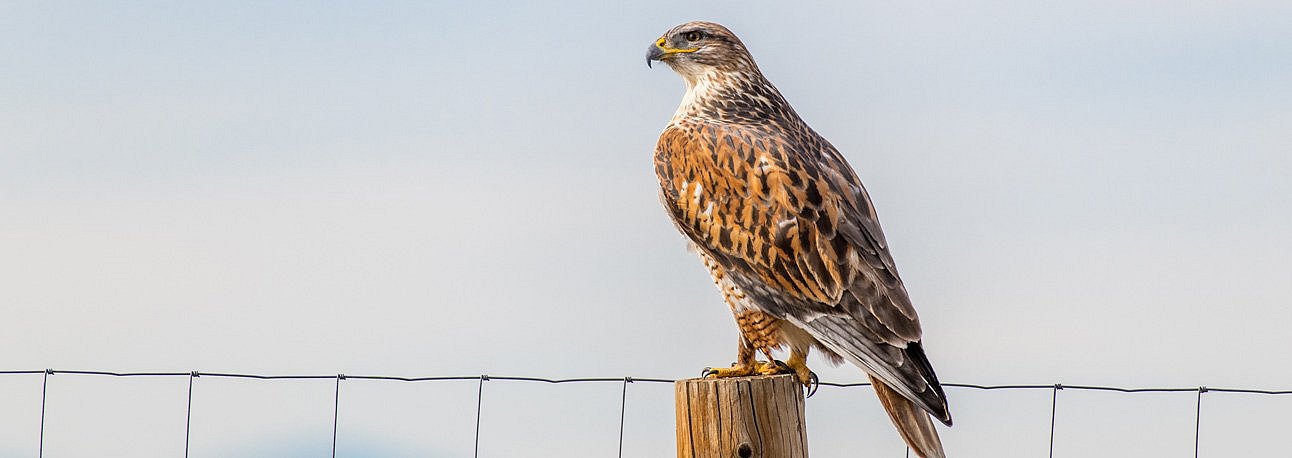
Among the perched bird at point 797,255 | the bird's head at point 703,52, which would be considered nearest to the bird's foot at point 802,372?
the perched bird at point 797,255

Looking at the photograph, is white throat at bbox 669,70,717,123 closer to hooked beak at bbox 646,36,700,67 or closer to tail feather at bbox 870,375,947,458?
hooked beak at bbox 646,36,700,67

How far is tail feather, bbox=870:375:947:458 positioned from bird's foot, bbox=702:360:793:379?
1.47 feet

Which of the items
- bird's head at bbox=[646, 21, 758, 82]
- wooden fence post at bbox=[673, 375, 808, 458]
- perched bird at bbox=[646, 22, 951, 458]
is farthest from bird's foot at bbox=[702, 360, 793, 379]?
bird's head at bbox=[646, 21, 758, 82]

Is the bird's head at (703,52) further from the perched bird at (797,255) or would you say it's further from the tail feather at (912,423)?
the tail feather at (912,423)

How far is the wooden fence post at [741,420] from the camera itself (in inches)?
169

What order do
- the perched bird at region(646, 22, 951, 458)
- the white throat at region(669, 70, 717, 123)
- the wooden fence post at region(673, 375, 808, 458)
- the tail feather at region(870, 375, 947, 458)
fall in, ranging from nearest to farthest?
1. the wooden fence post at region(673, 375, 808, 458)
2. the tail feather at region(870, 375, 947, 458)
3. the perched bird at region(646, 22, 951, 458)
4. the white throat at region(669, 70, 717, 123)

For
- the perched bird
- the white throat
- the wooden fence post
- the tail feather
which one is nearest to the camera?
the wooden fence post

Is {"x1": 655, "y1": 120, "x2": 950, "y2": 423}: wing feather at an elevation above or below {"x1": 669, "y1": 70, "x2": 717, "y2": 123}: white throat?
below

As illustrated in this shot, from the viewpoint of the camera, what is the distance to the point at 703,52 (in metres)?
6.55

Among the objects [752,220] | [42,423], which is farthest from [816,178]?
[42,423]

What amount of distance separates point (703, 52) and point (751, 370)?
1728 millimetres

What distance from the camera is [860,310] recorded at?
17.1 ft

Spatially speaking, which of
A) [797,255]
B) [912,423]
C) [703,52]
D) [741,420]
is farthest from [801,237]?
[703,52]

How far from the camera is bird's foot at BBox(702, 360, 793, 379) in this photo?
5.37m
